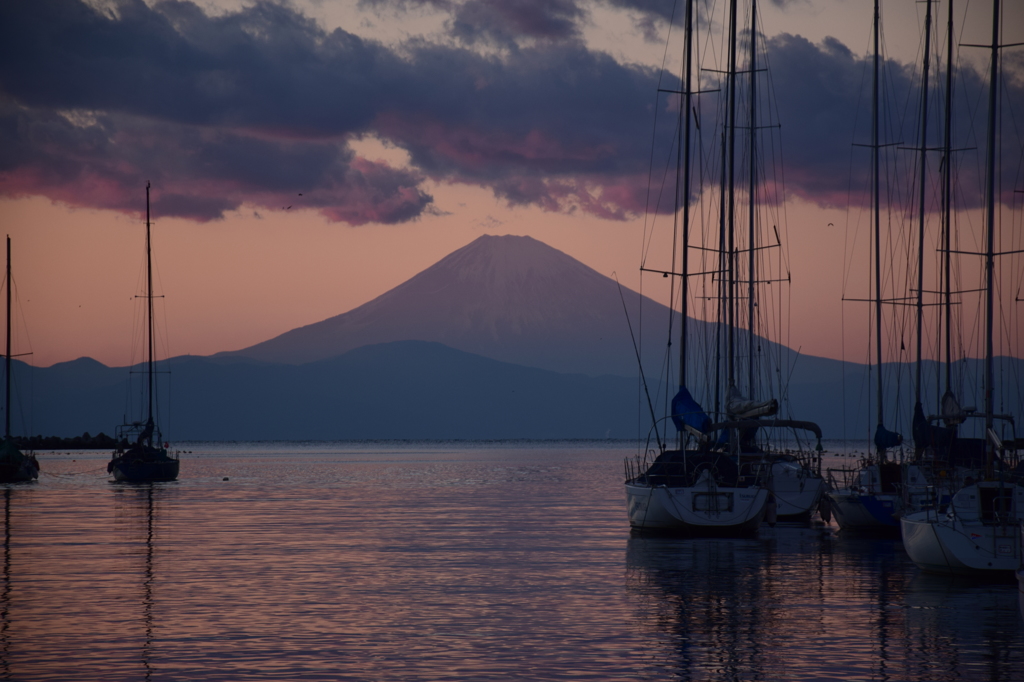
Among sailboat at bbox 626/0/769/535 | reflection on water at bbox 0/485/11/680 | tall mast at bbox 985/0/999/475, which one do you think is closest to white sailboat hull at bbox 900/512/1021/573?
tall mast at bbox 985/0/999/475

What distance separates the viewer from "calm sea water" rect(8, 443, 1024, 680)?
1572 cm

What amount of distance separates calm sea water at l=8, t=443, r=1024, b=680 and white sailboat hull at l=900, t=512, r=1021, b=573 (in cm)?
48

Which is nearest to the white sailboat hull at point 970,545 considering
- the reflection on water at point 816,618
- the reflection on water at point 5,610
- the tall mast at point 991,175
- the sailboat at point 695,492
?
the reflection on water at point 816,618

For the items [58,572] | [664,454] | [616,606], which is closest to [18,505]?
[58,572]

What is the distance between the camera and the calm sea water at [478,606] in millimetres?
15719

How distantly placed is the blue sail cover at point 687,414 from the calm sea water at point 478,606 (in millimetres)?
3495

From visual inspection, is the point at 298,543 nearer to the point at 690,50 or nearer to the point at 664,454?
the point at 664,454

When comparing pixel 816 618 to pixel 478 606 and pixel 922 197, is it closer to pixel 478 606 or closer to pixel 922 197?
pixel 478 606

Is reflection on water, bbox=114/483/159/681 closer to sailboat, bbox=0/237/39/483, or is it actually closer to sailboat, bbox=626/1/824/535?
sailboat, bbox=0/237/39/483

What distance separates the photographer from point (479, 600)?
71.6 ft

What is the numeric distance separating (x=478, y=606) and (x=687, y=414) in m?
15.3

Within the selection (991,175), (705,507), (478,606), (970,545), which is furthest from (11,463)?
(970,545)

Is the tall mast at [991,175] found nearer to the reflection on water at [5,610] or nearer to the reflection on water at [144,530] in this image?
the reflection on water at [144,530]

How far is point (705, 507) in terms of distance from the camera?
33.3 m
